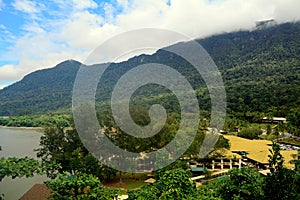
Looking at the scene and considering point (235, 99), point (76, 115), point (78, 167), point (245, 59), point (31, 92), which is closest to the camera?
point (78, 167)

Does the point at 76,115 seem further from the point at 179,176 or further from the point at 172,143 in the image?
the point at 179,176

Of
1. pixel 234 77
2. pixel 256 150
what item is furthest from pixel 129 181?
pixel 234 77

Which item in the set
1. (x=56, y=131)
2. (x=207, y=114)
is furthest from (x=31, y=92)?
(x=56, y=131)

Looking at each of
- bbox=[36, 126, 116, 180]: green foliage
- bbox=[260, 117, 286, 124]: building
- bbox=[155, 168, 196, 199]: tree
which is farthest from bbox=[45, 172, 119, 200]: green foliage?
A: bbox=[260, 117, 286, 124]: building

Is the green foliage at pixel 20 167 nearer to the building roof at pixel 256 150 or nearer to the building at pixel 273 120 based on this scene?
the building roof at pixel 256 150

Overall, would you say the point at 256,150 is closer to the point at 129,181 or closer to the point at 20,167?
the point at 129,181

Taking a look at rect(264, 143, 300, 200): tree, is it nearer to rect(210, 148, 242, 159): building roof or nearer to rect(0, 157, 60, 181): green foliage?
rect(0, 157, 60, 181): green foliage
